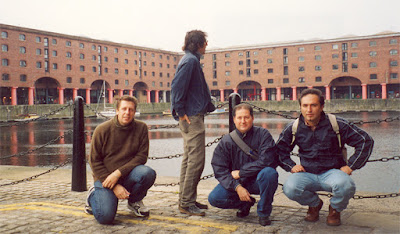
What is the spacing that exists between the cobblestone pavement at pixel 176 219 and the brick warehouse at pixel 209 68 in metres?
53.5

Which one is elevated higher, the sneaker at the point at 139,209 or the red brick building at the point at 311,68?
the red brick building at the point at 311,68

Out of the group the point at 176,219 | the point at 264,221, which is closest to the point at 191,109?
the point at 176,219

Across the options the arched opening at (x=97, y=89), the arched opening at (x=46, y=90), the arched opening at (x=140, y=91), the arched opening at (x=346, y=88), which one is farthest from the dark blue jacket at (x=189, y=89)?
the arched opening at (x=140, y=91)

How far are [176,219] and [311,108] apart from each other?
1.92 metres

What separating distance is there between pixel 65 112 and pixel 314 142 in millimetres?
45799

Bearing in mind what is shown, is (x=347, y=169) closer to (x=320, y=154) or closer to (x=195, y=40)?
(x=320, y=154)

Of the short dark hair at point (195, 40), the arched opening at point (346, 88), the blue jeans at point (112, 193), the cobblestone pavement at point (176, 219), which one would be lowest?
the cobblestone pavement at point (176, 219)

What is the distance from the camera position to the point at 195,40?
4.52 meters

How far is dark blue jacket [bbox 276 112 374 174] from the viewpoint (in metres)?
3.90

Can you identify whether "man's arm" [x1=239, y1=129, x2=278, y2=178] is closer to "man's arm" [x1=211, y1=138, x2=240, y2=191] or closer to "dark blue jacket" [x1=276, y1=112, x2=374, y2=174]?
"man's arm" [x1=211, y1=138, x2=240, y2=191]

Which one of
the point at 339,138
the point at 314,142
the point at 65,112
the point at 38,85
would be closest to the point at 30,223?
the point at 314,142

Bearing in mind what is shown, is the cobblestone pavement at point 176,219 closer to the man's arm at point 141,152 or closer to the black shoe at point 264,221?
the black shoe at point 264,221

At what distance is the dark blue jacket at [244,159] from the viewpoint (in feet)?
13.3

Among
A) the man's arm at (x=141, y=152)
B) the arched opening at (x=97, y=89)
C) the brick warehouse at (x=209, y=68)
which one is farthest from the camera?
the arched opening at (x=97, y=89)
